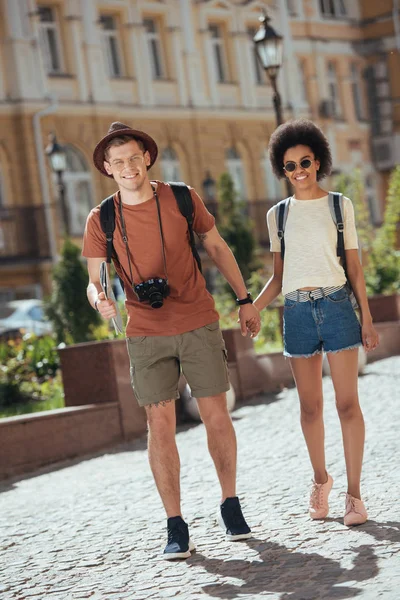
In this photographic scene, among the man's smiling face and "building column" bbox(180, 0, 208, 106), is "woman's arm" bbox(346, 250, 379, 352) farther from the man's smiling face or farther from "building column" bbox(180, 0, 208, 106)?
"building column" bbox(180, 0, 208, 106)

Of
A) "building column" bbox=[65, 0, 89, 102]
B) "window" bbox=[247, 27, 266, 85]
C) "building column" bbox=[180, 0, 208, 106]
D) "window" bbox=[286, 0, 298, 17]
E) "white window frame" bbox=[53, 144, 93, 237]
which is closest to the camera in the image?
"white window frame" bbox=[53, 144, 93, 237]

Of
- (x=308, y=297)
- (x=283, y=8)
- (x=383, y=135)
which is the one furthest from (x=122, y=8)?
(x=308, y=297)

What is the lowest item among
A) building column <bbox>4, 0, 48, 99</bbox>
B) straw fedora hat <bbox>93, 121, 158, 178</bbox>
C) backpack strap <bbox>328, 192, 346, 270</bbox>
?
backpack strap <bbox>328, 192, 346, 270</bbox>

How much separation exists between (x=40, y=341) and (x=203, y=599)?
13.5m

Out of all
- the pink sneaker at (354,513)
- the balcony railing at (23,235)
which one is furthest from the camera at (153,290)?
the balcony railing at (23,235)

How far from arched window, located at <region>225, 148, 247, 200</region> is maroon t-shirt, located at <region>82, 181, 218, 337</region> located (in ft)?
121

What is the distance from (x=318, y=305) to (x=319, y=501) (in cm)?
98

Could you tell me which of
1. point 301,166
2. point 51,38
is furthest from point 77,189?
point 301,166

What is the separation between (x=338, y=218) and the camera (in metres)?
6.93

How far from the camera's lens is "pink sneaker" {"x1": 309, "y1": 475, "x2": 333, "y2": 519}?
712cm

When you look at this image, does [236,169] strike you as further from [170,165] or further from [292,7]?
[292,7]

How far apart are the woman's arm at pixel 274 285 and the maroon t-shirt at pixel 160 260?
14.4 inches

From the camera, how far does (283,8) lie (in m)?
46.1

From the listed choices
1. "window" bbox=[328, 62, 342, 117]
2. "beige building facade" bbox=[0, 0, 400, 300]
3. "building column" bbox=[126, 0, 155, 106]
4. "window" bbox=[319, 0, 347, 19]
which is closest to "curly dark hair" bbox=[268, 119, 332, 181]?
"beige building facade" bbox=[0, 0, 400, 300]
